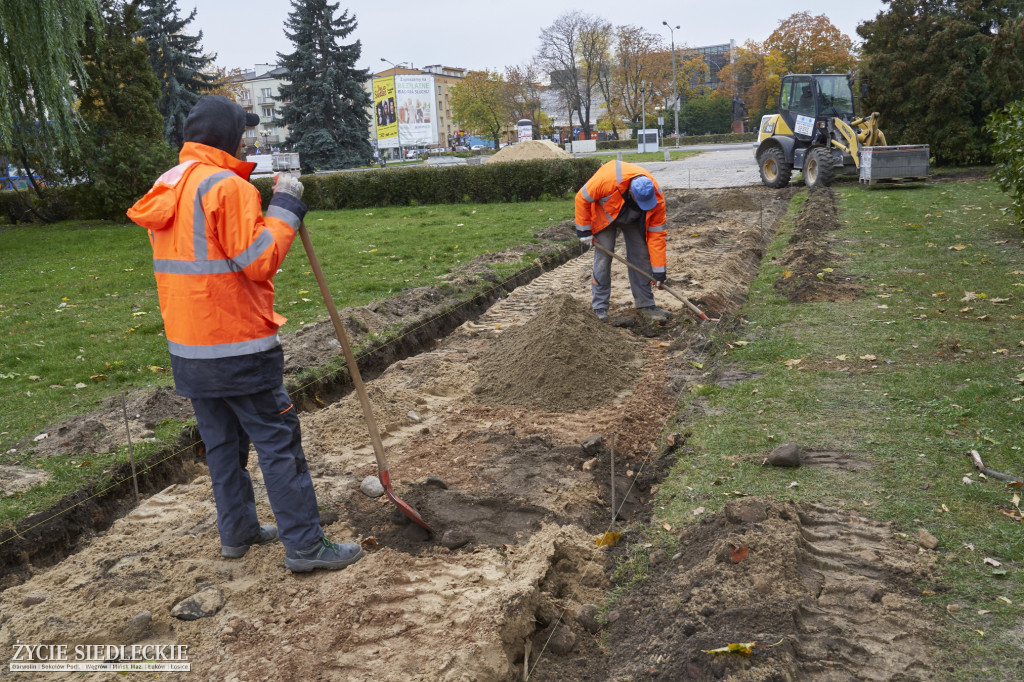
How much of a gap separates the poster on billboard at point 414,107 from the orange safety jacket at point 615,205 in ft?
145

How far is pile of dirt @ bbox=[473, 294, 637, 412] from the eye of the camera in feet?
19.8

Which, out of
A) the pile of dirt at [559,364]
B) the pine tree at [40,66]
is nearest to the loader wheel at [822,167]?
the pile of dirt at [559,364]

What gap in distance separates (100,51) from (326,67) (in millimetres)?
21449

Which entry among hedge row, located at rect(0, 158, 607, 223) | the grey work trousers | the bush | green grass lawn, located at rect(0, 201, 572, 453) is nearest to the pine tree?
green grass lawn, located at rect(0, 201, 572, 453)

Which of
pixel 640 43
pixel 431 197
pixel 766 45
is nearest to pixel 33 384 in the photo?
pixel 431 197

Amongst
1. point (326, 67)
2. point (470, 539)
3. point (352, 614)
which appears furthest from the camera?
point (326, 67)

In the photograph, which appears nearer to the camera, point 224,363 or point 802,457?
point 224,363

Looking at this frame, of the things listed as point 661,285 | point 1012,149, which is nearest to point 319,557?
point 661,285

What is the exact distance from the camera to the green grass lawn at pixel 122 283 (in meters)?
6.70

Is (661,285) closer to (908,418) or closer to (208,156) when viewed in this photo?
(908,418)

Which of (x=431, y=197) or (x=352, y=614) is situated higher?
(x=431, y=197)

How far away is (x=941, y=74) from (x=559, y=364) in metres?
21.1

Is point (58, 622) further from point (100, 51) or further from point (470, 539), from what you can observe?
point (100, 51)

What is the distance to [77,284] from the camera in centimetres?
1130
